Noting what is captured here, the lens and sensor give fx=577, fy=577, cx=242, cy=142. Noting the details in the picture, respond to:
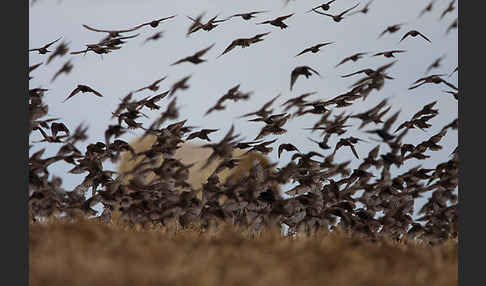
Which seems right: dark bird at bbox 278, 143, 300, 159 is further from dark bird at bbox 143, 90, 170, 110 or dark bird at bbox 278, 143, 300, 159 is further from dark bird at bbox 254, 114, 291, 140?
dark bird at bbox 143, 90, 170, 110

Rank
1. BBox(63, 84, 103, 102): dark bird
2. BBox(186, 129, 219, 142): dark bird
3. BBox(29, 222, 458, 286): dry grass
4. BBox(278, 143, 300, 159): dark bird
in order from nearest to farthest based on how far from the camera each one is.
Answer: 1. BBox(29, 222, 458, 286): dry grass
2. BBox(63, 84, 103, 102): dark bird
3. BBox(186, 129, 219, 142): dark bird
4. BBox(278, 143, 300, 159): dark bird

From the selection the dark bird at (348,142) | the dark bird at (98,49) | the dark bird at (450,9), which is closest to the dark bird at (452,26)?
the dark bird at (450,9)

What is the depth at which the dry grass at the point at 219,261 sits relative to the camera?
2.83 meters

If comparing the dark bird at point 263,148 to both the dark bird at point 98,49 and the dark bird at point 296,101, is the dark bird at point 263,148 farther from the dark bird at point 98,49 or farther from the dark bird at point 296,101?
the dark bird at point 98,49

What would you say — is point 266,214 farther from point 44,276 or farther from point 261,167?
point 44,276

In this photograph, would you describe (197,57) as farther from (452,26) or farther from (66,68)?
(452,26)

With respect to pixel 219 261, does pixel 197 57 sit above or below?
above

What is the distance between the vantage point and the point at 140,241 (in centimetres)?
369

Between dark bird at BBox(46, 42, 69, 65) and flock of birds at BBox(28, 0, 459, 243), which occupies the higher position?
dark bird at BBox(46, 42, 69, 65)

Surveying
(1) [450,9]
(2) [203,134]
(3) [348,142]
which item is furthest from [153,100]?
(1) [450,9]

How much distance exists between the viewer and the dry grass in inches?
111

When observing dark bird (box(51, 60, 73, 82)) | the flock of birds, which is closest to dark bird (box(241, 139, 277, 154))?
the flock of birds

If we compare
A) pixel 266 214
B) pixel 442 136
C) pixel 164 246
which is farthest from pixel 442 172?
pixel 164 246

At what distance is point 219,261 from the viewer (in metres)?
3.19
